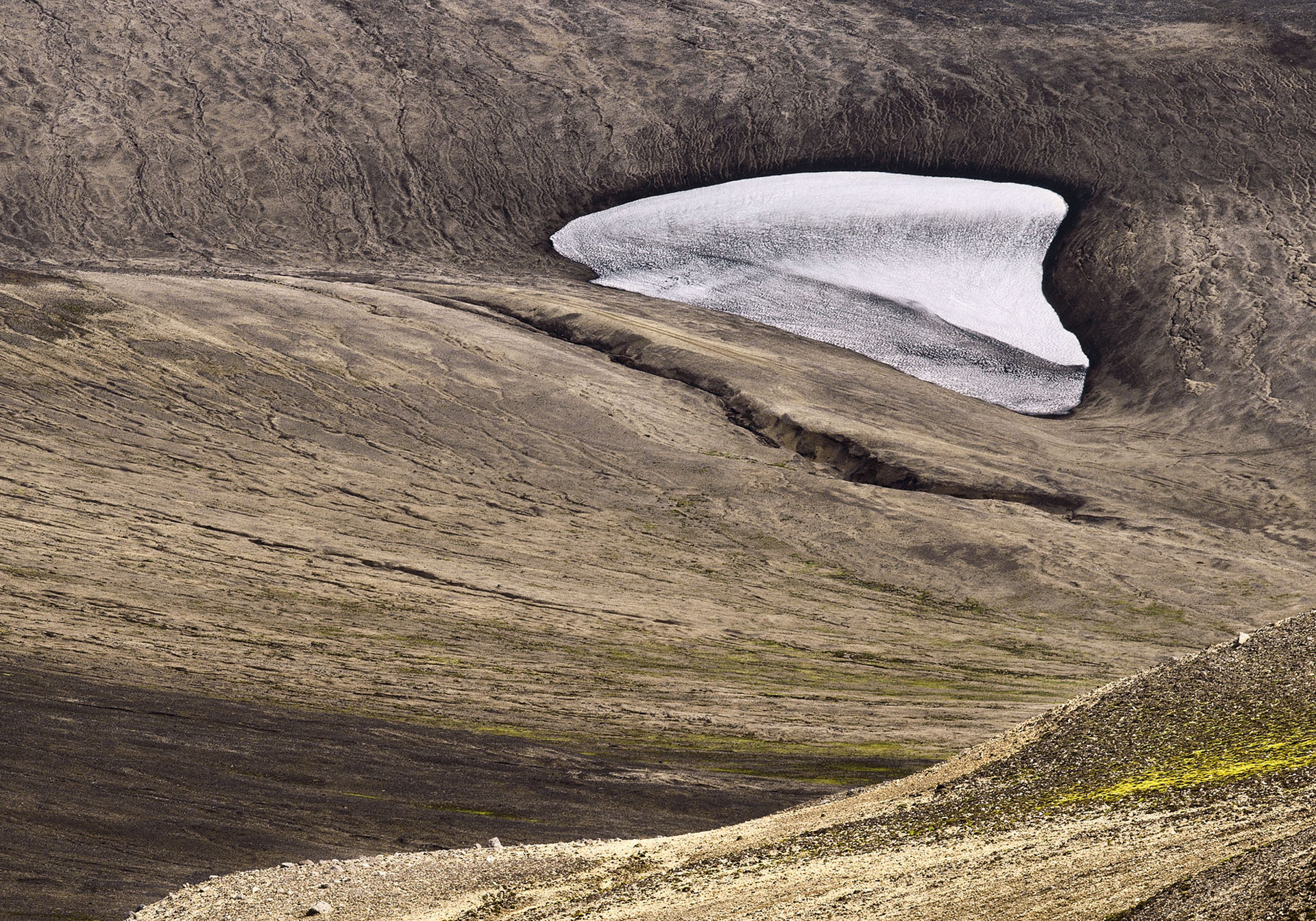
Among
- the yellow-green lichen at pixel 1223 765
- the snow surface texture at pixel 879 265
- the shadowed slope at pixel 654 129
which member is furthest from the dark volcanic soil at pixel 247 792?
the shadowed slope at pixel 654 129

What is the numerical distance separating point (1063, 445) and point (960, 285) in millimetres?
11692

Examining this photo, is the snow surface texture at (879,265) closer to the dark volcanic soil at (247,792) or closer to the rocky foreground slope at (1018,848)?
the dark volcanic soil at (247,792)

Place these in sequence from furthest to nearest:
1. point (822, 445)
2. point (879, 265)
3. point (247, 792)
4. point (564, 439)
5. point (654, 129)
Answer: point (654, 129), point (879, 265), point (822, 445), point (564, 439), point (247, 792)

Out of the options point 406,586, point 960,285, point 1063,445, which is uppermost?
point 960,285

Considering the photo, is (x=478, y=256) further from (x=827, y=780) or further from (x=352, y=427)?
(x=827, y=780)

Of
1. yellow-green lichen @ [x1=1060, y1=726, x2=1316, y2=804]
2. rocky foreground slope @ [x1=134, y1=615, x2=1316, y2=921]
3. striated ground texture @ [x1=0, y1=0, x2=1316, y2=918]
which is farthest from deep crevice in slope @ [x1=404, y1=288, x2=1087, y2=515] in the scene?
yellow-green lichen @ [x1=1060, y1=726, x2=1316, y2=804]

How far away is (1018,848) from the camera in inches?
392

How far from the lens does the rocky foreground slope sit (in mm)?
8312

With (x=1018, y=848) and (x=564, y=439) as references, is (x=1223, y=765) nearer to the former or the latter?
(x=1018, y=848)

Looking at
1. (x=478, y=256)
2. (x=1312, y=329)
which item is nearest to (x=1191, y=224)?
(x=1312, y=329)

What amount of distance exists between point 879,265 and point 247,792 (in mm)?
38943

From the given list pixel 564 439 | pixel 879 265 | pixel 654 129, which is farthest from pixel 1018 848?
pixel 654 129

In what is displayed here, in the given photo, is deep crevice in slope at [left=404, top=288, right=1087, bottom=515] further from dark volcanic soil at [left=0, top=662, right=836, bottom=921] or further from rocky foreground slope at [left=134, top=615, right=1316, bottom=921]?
rocky foreground slope at [left=134, top=615, right=1316, bottom=921]

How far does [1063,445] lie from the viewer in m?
41.2
